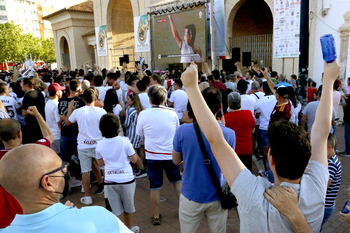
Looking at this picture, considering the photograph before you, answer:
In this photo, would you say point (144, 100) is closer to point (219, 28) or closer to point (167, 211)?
point (167, 211)

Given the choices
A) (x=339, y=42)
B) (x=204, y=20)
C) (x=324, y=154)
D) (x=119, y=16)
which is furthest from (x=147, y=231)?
(x=119, y=16)

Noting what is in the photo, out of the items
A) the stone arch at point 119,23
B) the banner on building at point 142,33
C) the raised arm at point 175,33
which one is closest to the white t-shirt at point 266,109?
the raised arm at point 175,33

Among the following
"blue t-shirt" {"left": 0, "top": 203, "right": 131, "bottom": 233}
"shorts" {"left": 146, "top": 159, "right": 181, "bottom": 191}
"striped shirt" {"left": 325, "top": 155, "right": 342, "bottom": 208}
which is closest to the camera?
"blue t-shirt" {"left": 0, "top": 203, "right": 131, "bottom": 233}

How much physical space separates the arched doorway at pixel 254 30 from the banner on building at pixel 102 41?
11944mm

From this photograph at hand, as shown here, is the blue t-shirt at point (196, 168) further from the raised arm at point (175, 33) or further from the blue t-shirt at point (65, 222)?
the raised arm at point (175, 33)

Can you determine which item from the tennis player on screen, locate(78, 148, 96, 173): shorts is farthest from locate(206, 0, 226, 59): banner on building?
locate(78, 148, 96, 173): shorts

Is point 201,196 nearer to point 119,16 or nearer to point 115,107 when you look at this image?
point 115,107

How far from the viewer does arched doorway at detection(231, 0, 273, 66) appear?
583 inches

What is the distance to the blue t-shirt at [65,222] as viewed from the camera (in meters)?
1.13

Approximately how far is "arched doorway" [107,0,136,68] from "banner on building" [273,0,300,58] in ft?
44.5

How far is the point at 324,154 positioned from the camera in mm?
1360

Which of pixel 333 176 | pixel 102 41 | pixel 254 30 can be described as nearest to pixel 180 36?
pixel 254 30

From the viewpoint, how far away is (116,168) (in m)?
3.18

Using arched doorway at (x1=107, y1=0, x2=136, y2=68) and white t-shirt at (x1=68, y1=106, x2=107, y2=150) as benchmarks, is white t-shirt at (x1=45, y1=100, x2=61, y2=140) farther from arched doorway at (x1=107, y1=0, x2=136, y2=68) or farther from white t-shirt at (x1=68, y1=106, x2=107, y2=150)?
arched doorway at (x1=107, y1=0, x2=136, y2=68)
